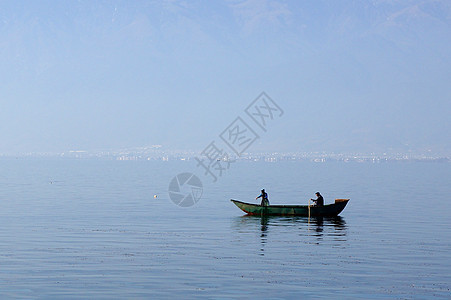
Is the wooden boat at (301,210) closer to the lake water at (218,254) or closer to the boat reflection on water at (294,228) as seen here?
the boat reflection on water at (294,228)

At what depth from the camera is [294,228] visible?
2298 inches

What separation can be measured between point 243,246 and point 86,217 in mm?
25588

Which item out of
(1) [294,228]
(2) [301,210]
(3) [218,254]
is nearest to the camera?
(3) [218,254]

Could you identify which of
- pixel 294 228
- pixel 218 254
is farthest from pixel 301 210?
pixel 218 254

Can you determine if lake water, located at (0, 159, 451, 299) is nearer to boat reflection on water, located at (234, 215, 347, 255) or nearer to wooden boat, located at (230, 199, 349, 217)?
boat reflection on water, located at (234, 215, 347, 255)

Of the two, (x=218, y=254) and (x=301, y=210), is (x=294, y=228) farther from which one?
(x=218, y=254)

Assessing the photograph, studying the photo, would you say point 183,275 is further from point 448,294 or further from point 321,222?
point 321,222

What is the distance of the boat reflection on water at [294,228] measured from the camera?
2044 inches

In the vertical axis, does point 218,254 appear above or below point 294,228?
below

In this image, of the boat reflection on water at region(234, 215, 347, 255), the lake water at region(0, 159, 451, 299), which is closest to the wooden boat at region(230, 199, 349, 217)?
the boat reflection on water at region(234, 215, 347, 255)

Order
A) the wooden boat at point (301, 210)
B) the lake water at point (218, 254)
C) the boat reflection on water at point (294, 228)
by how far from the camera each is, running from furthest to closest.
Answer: the wooden boat at point (301, 210) → the boat reflection on water at point (294, 228) → the lake water at point (218, 254)

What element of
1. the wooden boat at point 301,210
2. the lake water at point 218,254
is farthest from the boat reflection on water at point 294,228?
the wooden boat at point 301,210

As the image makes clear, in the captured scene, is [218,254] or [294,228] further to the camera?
[294,228]

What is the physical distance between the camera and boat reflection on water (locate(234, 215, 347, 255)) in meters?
51.9
